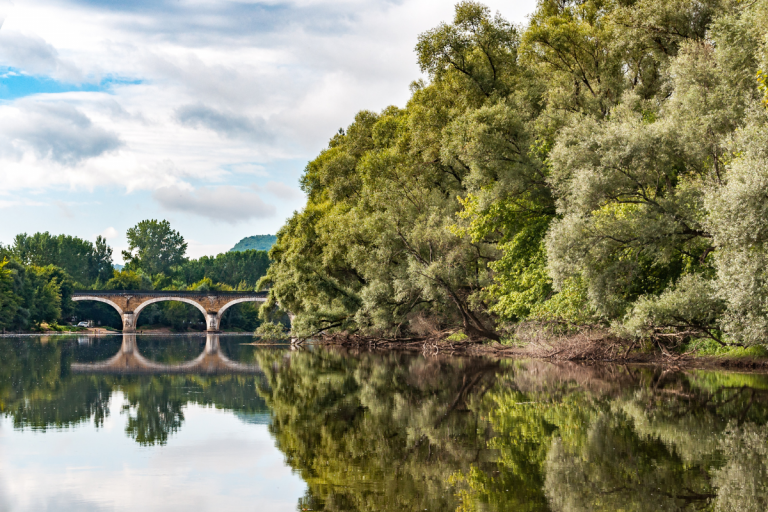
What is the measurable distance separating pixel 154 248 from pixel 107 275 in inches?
364

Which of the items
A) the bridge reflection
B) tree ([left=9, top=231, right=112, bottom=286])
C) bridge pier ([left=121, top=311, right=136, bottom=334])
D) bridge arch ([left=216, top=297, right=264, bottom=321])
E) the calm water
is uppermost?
tree ([left=9, top=231, right=112, bottom=286])

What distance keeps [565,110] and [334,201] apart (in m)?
17.8

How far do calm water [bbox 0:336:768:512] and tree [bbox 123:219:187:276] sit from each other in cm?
11268

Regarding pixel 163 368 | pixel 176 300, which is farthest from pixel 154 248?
pixel 163 368

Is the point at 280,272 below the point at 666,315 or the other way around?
the other way around

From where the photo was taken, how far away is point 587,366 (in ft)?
81.7

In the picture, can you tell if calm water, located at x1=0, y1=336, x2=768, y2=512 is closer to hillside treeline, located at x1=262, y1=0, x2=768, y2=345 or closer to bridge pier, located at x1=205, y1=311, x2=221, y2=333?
hillside treeline, located at x1=262, y1=0, x2=768, y2=345

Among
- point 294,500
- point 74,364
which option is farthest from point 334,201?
point 294,500

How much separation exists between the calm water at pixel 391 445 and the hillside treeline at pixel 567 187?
326 centimetres

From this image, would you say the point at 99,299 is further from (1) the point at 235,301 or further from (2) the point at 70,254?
(2) the point at 70,254

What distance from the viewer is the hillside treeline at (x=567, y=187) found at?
1869 centimetres

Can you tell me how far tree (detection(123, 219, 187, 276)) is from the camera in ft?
420

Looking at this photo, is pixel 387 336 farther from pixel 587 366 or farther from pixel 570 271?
pixel 570 271

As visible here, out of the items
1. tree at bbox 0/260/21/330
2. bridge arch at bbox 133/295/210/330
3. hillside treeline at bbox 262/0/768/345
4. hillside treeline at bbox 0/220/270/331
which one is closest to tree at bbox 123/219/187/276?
hillside treeline at bbox 0/220/270/331
